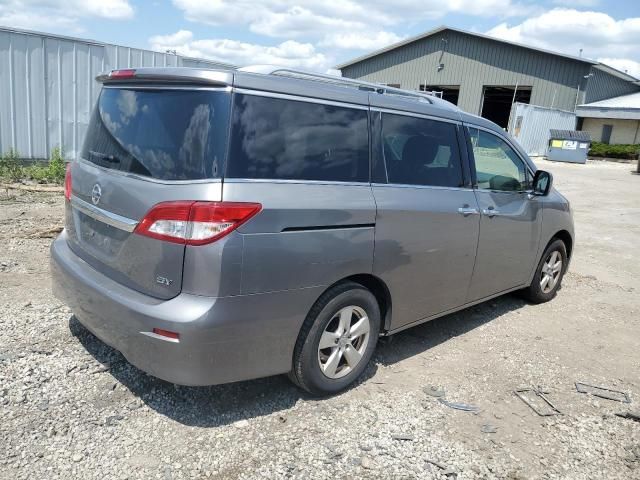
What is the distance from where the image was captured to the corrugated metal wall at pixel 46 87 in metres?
10.2

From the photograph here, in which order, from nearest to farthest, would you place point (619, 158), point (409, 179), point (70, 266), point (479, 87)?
point (70, 266)
point (409, 179)
point (619, 158)
point (479, 87)

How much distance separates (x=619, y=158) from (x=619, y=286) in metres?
30.5

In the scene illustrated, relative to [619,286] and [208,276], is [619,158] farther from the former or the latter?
[208,276]

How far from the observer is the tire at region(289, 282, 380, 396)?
3137mm

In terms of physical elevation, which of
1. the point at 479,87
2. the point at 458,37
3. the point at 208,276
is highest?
the point at 458,37

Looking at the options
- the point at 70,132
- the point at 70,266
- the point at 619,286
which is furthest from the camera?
the point at 70,132

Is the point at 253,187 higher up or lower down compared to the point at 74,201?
higher up

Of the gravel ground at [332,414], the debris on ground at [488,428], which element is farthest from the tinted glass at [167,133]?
the debris on ground at [488,428]

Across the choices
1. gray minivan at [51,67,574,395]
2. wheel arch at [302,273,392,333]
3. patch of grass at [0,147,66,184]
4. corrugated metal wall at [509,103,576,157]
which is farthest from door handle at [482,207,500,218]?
corrugated metal wall at [509,103,576,157]

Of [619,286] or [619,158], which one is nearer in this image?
[619,286]

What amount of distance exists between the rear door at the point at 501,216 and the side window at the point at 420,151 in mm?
309

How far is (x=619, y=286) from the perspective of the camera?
21.4ft

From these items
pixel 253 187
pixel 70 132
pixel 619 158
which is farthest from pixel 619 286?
pixel 619 158

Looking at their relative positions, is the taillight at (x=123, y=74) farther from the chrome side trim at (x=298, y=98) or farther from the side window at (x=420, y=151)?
the side window at (x=420, y=151)
